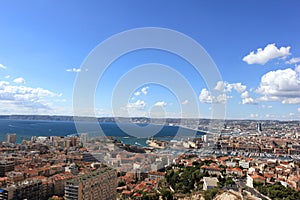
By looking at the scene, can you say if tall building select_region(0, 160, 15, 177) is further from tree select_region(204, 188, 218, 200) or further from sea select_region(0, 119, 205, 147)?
tree select_region(204, 188, 218, 200)

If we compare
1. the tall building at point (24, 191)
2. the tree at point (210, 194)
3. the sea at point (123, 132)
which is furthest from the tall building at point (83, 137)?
the tree at point (210, 194)

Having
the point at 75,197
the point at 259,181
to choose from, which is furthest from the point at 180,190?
the point at 75,197

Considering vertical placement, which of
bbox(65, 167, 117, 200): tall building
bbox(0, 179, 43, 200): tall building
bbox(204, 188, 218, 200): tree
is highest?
bbox(65, 167, 117, 200): tall building

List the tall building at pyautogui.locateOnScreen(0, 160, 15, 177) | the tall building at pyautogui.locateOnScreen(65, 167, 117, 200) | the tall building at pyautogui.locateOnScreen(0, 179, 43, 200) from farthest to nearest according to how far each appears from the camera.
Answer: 1. the tall building at pyautogui.locateOnScreen(0, 160, 15, 177)
2. the tall building at pyautogui.locateOnScreen(0, 179, 43, 200)
3. the tall building at pyautogui.locateOnScreen(65, 167, 117, 200)

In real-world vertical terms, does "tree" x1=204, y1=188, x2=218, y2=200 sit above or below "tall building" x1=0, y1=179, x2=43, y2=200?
above

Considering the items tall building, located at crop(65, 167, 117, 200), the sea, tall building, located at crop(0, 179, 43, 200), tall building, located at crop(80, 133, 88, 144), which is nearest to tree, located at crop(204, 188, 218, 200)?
tall building, located at crop(65, 167, 117, 200)

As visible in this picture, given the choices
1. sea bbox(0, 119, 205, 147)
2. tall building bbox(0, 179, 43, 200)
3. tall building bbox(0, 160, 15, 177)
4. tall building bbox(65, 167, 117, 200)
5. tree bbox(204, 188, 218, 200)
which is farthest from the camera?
sea bbox(0, 119, 205, 147)

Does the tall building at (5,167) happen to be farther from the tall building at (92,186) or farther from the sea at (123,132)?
the tall building at (92,186)

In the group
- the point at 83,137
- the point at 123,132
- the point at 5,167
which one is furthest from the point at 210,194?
the point at 123,132
